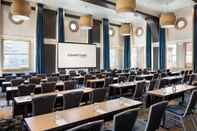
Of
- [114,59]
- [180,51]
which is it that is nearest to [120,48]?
[114,59]

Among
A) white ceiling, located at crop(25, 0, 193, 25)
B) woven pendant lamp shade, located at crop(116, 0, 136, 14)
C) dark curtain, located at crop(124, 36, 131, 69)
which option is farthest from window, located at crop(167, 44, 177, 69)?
woven pendant lamp shade, located at crop(116, 0, 136, 14)

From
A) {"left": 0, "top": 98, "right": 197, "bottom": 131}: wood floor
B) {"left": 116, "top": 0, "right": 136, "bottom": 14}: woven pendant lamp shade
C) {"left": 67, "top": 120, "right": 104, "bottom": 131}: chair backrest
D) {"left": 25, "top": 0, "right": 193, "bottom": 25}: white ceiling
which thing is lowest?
{"left": 0, "top": 98, "right": 197, "bottom": 131}: wood floor

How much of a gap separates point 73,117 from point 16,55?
32.5ft

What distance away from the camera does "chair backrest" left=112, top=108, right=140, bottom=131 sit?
7.28ft

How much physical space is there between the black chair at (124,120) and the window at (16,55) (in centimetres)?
1006

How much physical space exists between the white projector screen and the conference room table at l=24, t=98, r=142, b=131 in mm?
9449

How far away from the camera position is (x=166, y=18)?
8734mm

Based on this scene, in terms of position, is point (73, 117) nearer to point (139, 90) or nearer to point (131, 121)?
point (131, 121)

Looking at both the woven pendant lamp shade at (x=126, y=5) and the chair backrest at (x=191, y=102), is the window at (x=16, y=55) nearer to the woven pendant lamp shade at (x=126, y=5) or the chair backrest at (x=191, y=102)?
the woven pendant lamp shade at (x=126, y=5)

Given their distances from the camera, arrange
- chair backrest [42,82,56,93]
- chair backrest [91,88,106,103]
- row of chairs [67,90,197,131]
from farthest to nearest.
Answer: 1. chair backrest [42,82,56,93]
2. chair backrest [91,88,106,103]
3. row of chairs [67,90,197,131]

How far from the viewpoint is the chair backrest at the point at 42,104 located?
11.4ft

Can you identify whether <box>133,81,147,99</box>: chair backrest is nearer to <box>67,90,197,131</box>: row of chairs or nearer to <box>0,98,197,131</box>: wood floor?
<box>0,98,197,131</box>: wood floor

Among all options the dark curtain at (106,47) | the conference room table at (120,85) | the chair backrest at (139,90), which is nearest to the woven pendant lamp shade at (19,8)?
the conference room table at (120,85)

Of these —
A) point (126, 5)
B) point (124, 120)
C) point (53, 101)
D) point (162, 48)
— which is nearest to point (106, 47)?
point (162, 48)
